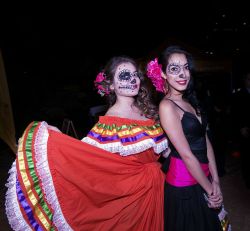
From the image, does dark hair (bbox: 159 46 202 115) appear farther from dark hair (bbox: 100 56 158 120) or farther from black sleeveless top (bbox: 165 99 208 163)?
dark hair (bbox: 100 56 158 120)

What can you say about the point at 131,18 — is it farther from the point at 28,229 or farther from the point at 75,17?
the point at 28,229

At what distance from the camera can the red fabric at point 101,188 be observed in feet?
6.45

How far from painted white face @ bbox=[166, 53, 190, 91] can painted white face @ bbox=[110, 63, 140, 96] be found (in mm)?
342

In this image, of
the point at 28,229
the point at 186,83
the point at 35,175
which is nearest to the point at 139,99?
the point at 186,83

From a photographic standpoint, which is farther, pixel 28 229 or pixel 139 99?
pixel 139 99

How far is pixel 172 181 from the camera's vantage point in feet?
6.67

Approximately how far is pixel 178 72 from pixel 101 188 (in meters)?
1.02

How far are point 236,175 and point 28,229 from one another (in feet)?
13.5

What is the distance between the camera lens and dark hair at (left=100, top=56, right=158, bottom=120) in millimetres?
2402

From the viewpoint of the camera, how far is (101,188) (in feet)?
6.64

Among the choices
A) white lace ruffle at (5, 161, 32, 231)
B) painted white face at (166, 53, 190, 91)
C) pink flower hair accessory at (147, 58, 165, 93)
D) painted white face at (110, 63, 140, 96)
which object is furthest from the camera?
painted white face at (110, 63, 140, 96)

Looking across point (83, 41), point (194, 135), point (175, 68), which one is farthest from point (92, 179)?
point (83, 41)

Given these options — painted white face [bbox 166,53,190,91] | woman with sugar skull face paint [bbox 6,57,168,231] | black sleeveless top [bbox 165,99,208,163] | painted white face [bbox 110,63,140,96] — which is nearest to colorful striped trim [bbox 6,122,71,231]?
woman with sugar skull face paint [bbox 6,57,168,231]

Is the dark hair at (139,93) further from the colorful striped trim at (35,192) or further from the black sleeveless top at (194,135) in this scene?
the colorful striped trim at (35,192)
